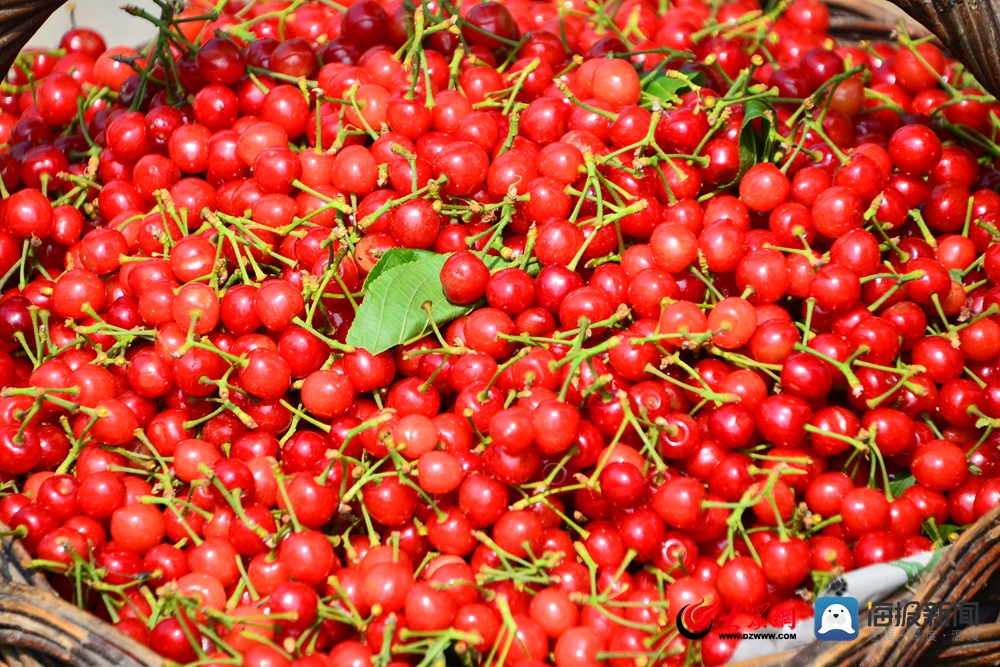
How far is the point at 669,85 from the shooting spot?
120 cm

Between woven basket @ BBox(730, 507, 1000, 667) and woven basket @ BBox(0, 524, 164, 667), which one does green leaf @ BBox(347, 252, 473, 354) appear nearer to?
woven basket @ BBox(0, 524, 164, 667)

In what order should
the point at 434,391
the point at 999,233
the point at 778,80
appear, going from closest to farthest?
the point at 434,391 → the point at 999,233 → the point at 778,80

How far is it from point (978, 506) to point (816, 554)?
0.21 meters

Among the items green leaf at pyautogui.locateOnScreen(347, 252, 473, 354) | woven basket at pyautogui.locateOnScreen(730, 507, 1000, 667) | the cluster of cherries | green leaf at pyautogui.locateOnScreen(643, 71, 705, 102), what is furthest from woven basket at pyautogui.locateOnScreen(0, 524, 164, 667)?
green leaf at pyautogui.locateOnScreen(643, 71, 705, 102)

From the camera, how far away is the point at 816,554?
2.97ft

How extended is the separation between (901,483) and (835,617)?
0.28m

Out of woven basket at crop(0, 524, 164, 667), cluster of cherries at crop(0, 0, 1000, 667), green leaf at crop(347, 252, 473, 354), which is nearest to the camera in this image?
woven basket at crop(0, 524, 164, 667)

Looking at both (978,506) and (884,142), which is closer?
(978,506)

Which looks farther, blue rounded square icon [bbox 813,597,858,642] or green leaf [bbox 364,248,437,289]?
green leaf [bbox 364,248,437,289]

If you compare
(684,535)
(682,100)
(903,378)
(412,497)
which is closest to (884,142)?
(682,100)

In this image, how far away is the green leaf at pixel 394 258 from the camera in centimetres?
101

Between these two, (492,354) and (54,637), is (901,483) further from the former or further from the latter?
(54,637)

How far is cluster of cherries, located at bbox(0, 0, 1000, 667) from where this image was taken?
0.88 meters

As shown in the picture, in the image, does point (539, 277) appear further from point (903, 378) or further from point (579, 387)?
point (903, 378)
